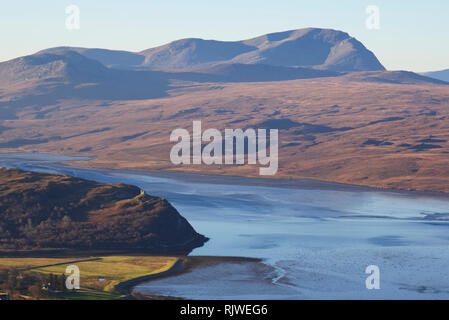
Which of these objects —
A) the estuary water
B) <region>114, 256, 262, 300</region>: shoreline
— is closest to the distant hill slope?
the estuary water

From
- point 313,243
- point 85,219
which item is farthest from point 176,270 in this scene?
point 85,219


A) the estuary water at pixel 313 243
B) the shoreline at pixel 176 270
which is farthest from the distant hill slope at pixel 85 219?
the shoreline at pixel 176 270

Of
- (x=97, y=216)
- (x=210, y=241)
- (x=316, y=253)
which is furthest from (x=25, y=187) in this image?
(x=316, y=253)

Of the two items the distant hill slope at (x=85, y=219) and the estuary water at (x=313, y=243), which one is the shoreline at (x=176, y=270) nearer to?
the estuary water at (x=313, y=243)

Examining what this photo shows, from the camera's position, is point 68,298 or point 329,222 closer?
point 68,298

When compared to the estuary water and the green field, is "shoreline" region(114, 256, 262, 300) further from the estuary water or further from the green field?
the estuary water

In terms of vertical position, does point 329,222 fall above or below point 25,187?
below

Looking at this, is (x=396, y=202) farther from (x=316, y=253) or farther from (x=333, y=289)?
(x=333, y=289)
